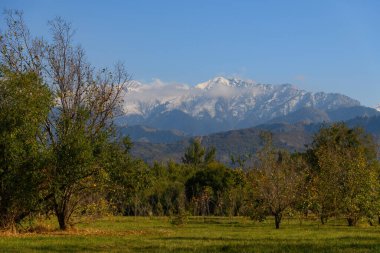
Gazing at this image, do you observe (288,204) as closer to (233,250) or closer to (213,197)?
(233,250)

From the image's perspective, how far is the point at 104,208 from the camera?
42.9 m

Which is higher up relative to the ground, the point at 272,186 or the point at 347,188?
the point at 272,186

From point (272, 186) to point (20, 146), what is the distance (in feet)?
90.6

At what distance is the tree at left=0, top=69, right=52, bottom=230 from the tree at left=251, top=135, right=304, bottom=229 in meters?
24.7

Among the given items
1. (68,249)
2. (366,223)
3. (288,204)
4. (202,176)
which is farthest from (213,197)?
(68,249)

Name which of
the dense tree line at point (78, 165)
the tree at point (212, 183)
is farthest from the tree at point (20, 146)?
the tree at point (212, 183)

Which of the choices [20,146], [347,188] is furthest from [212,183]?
[20,146]

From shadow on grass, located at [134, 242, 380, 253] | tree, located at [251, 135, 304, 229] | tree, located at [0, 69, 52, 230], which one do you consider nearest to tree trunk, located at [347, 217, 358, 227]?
tree, located at [251, 135, 304, 229]

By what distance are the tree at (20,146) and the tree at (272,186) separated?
24660 mm

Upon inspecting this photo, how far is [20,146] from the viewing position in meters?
35.3

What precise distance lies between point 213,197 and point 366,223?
50.9 meters

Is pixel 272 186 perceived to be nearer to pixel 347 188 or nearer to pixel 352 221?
pixel 347 188

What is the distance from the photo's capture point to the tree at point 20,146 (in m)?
35.6

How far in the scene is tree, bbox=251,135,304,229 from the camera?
54.1m
